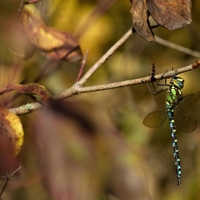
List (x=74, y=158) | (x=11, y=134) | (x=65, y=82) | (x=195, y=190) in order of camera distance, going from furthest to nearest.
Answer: (x=65, y=82) < (x=195, y=190) < (x=11, y=134) < (x=74, y=158)

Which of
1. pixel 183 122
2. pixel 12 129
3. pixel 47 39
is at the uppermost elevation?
pixel 47 39

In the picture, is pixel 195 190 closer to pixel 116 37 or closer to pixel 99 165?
pixel 99 165

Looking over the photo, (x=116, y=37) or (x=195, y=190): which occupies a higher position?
(x=116, y=37)

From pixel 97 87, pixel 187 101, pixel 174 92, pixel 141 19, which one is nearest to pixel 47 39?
pixel 97 87

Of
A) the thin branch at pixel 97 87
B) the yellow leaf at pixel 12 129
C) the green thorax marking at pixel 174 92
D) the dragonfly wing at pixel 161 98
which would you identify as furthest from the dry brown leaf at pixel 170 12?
the dragonfly wing at pixel 161 98

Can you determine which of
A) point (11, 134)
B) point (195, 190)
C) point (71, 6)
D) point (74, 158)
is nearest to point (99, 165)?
point (74, 158)

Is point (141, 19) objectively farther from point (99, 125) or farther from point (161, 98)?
point (161, 98)

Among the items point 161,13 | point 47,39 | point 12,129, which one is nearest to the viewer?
point 161,13
